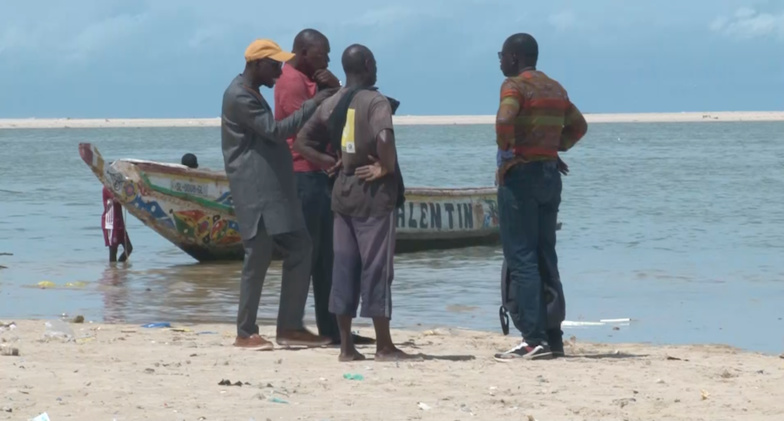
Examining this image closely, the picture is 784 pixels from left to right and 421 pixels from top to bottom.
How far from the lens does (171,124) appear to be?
172125 millimetres

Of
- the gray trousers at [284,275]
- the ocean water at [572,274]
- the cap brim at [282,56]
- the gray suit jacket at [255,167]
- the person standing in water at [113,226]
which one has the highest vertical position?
the cap brim at [282,56]

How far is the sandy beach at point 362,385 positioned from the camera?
19.1 ft

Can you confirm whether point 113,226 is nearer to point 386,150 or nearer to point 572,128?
point 572,128

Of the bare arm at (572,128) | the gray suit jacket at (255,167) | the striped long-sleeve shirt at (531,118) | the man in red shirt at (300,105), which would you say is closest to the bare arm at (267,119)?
the gray suit jacket at (255,167)

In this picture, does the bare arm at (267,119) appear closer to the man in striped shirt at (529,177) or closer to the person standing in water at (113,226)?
the man in striped shirt at (529,177)

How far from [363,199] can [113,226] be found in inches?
348

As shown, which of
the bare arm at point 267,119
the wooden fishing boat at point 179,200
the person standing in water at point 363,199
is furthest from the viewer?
the wooden fishing boat at point 179,200

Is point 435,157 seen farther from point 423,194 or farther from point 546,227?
point 546,227

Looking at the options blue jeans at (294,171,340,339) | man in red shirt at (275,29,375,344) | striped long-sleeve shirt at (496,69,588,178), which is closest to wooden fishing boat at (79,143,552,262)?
blue jeans at (294,171,340,339)

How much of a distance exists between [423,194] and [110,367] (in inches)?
382

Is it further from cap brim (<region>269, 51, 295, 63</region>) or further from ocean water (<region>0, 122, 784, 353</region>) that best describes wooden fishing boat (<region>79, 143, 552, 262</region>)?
cap brim (<region>269, 51, 295, 63</region>)

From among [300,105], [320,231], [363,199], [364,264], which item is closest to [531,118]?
[363,199]

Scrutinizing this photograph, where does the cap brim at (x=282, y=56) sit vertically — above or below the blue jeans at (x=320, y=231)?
above

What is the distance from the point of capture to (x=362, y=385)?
6.46 meters
